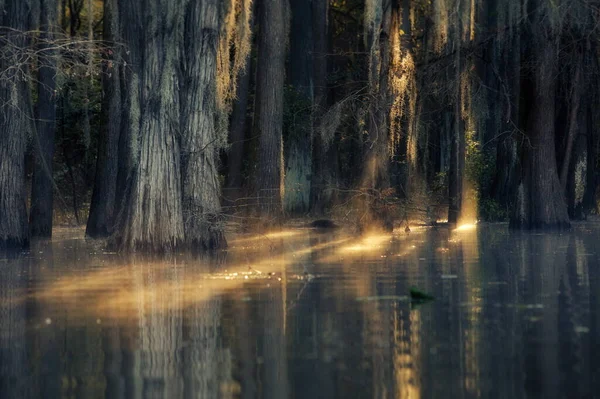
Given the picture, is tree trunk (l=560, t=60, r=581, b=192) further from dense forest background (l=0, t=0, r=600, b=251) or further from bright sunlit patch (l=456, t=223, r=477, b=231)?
bright sunlit patch (l=456, t=223, r=477, b=231)

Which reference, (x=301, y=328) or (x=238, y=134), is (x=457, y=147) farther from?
(x=301, y=328)

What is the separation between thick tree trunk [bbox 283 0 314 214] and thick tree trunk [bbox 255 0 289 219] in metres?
7.70

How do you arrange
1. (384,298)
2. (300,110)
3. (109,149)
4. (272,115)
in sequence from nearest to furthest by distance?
(384,298) → (272,115) → (109,149) → (300,110)

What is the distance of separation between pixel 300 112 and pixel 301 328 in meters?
27.2

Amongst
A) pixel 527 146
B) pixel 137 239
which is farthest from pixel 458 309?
pixel 527 146

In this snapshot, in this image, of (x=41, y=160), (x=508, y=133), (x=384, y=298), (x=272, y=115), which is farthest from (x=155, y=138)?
(x=508, y=133)

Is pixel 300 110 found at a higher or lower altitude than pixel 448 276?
higher

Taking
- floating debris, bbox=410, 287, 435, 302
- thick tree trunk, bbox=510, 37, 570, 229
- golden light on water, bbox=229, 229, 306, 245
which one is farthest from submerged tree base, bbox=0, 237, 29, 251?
thick tree trunk, bbox=510, 37, 570, 229

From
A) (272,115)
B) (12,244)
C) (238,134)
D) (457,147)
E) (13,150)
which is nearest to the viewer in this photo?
(12,244)

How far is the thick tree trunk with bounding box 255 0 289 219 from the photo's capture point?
28984 mm

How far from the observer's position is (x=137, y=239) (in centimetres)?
2145

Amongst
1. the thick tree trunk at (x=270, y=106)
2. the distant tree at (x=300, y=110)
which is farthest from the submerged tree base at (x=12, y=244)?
the distant tree at (x=300, y=110)

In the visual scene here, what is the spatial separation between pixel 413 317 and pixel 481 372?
3256 millimetres

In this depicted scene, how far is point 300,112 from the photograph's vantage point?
3803 cm
